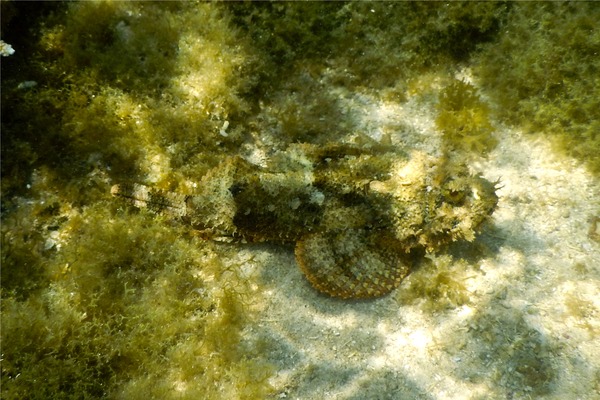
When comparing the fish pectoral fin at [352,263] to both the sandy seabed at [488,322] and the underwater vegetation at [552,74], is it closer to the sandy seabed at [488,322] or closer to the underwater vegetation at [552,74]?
the sandy seabed at [488,322]

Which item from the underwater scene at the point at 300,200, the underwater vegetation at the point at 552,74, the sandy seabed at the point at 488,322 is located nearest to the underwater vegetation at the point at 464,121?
the underwater scene at the point at 300,200

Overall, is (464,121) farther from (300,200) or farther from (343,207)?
(300,200)

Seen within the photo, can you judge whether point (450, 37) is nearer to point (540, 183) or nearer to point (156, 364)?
point (540, 183)

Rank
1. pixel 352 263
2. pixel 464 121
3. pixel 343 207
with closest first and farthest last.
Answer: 1. pixel 352 263
2. pixel 343 207
3. pixel 464 121

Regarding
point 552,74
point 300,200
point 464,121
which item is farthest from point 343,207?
point 552,74

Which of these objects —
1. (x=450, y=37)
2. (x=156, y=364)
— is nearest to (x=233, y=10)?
(x=450, y=37)

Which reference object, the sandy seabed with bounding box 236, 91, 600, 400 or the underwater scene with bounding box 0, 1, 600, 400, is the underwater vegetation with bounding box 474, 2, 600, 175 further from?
the sandy seabed with bounding box 236, 91, 600, 400
